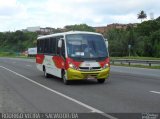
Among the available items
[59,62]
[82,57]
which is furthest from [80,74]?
[59,62]

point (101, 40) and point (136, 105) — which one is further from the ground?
point (101, 40)

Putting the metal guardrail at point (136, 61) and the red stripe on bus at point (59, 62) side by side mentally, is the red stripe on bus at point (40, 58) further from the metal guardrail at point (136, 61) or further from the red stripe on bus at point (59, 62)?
the metal guardrail at point (136, 61)

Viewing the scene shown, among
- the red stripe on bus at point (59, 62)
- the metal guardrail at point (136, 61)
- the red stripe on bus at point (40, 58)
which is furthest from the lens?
the metal guardrail at point (136, 61)

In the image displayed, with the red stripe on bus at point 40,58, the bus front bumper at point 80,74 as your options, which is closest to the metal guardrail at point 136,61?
the red stripe on bus at point 40,58

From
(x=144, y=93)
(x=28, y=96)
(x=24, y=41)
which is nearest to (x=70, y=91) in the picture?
(x=28, y=96)

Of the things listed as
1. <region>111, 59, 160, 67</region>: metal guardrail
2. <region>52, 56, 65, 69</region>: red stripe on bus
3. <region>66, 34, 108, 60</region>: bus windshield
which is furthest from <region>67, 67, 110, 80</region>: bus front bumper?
<region>111, 59, 160, 67</region>: metal guardrail

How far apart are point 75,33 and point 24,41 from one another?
148977mm

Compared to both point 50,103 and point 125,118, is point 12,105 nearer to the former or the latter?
point 50,103

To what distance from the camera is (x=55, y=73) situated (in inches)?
897

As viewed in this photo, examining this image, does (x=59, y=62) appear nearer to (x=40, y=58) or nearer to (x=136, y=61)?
(x=40, y=58)

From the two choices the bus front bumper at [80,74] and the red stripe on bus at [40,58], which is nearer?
the bus front bumper at [80,74]

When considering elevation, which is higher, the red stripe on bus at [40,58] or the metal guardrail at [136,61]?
the red stripe on bus at [40,58]

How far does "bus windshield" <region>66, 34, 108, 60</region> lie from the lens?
19828 millimetres

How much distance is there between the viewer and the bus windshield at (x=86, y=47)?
1983 cm
